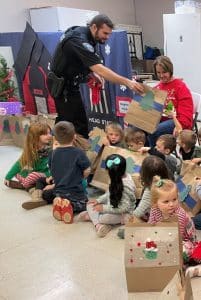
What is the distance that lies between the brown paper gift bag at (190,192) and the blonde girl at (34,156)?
1.34 m

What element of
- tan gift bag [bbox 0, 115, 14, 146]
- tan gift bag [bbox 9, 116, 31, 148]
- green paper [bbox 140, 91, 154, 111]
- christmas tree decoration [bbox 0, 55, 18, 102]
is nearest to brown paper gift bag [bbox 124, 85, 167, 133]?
green paper [bbox 140, 91, 154, 111]

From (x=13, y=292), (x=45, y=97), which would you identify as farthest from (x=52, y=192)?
(x=45, y=97)

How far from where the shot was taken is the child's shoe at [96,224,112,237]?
101 inches

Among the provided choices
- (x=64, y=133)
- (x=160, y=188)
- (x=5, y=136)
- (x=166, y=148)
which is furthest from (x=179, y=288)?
(x=5, y=136)

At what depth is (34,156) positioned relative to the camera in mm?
3428

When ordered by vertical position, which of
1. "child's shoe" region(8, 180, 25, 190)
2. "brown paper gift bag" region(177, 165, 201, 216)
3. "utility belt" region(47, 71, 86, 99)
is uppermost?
"utility belt" region(47, 71, 86, 99)

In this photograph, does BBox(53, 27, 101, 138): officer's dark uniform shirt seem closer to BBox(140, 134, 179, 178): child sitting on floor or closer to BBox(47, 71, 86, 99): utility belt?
BBox(47, 71, 86, 99): utility belt

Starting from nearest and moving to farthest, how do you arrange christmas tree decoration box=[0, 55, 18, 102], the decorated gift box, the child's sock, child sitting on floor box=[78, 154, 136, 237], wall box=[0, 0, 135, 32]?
the child's sock, child sitting on floor box=[78, 154, 136, 237], the decorated gift box, christmas tree decoration box=[0, 55, 18, 102], wall box=[0, 0, 135, 32]

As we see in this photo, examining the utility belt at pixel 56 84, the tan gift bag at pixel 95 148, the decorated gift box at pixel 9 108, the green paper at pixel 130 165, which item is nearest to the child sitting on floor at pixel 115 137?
the tan gift bag at pixel 95 148

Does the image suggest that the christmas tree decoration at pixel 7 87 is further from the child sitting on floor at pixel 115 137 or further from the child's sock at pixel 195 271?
the child's sock at pixel 195 271

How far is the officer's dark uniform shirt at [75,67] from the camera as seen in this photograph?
9.80 ft

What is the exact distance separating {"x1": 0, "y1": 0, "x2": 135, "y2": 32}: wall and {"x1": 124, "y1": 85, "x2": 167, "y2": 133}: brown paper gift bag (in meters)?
4.31

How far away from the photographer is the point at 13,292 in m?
2.03

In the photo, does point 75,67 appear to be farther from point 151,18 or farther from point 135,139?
point 151,18
